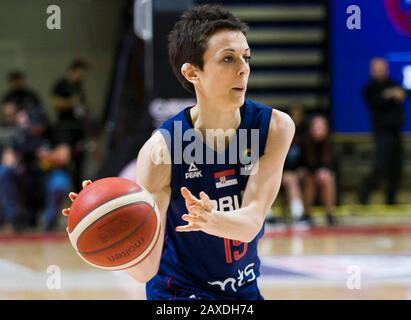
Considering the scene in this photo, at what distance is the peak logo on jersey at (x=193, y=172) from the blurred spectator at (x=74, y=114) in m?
7.22

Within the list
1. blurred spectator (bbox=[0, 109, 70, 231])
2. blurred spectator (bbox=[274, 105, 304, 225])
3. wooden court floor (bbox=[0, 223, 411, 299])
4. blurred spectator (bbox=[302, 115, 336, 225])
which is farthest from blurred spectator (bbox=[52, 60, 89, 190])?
blurred spectator (bbox=[302, 115, 336, 225])

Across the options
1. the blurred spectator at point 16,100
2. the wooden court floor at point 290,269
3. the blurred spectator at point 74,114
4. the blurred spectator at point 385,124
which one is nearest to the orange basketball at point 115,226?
the wooden court floor at point 290,269

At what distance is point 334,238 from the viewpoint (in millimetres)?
9016

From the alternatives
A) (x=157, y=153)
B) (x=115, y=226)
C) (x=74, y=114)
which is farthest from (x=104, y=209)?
(x=74, y=114)

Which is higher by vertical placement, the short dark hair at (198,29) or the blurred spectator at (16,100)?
the short dark hair at (198,29)

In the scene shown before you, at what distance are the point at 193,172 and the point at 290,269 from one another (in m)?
3.95

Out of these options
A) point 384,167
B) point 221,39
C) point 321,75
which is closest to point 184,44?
point 221,39

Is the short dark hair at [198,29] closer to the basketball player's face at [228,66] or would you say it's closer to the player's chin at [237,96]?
the basketball player's face at [228,66]

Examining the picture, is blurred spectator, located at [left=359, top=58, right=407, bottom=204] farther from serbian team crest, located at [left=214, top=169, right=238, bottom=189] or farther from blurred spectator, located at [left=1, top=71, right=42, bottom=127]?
serbian team crest, located at [left=214, top=169, right=238, bottom=189]

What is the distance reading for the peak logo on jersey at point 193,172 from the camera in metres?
3.22

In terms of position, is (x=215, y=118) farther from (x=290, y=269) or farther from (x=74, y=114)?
(x=74, y=114)

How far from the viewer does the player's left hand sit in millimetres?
2871

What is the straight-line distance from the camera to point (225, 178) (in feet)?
10.6

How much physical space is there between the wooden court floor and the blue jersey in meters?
2.28
